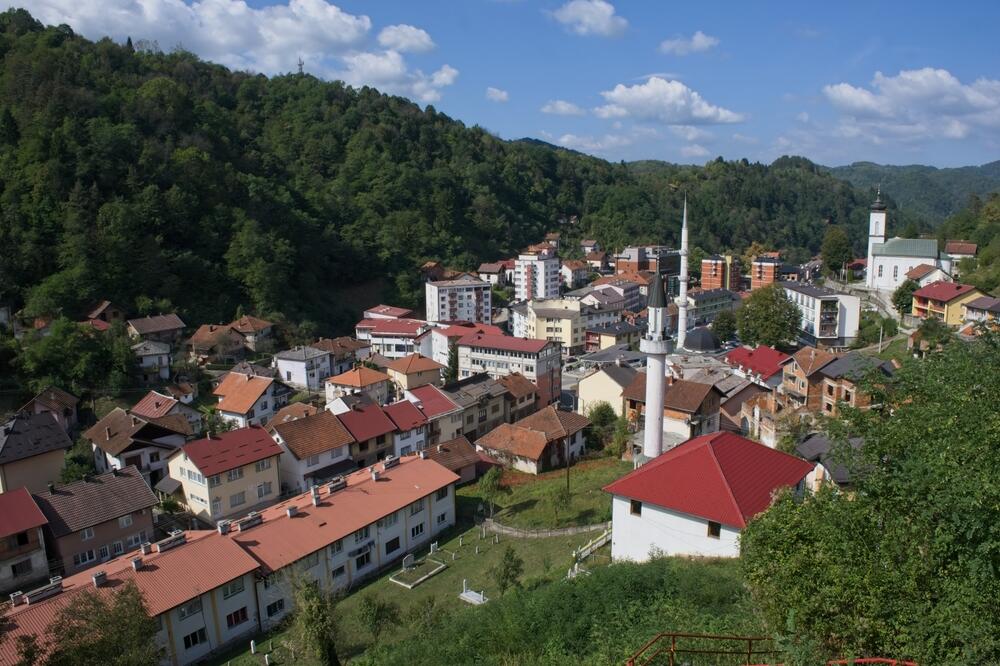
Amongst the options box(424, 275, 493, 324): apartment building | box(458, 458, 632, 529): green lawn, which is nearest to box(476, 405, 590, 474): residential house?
box(458, 458, 632, 529): green lawn

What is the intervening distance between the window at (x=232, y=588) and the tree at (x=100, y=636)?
12.7ft

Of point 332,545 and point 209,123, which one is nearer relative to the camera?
point 332,545

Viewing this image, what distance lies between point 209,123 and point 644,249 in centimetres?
4560

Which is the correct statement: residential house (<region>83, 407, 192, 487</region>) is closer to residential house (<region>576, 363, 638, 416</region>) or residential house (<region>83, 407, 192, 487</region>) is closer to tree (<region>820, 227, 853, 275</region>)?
residential house (<region>576, 363, 638, 416</region>)

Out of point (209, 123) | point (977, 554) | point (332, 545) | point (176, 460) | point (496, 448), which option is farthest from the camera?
point (209, 123)

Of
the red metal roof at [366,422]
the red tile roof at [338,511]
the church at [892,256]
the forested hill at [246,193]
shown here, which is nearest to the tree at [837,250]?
the church at [892,256]

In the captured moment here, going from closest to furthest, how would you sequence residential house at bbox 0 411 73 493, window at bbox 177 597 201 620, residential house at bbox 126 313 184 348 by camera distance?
window at bbox 177 597 201 620 → residential house at bbox 0 411 73 493 → residential house at bbox 126 313 184 348

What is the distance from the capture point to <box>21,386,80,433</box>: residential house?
28.2 metres

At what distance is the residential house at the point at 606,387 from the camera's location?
30.0 m

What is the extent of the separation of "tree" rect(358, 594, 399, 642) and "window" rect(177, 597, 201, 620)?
371 cm

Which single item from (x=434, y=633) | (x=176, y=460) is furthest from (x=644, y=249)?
(x=434, y=633)

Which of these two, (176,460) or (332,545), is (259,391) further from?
(332,545)

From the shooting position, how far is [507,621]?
10969 mm

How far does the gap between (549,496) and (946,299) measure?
101ft
